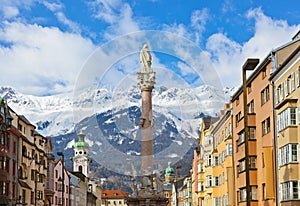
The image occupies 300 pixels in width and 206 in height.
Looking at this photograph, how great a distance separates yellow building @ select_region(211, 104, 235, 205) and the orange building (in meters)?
4.85

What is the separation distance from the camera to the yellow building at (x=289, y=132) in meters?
48.9

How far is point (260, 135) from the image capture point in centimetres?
6175

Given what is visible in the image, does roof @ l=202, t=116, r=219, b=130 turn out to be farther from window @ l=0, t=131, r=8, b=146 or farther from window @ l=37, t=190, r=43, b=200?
window @ l=0, t=131, r=8, b=146

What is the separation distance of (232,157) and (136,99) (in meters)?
25.8

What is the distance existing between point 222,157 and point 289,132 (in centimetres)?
3565

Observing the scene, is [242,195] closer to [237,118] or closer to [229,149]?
[237,118]

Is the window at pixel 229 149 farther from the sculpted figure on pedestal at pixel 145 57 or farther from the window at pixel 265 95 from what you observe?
the window at pixel 265 95

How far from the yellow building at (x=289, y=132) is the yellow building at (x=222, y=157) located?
20.0 metres

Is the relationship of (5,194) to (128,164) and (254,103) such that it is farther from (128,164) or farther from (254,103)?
(254,103)

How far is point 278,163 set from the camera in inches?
2114

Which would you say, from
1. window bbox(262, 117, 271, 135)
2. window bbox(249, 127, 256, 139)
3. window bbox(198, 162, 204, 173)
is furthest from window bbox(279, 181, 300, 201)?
window bbox(198, 162, 204, 173)

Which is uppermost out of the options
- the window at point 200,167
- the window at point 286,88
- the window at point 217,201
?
the window at point 286,88

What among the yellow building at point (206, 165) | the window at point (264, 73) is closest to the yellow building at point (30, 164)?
the yellow building at point (206, 165)

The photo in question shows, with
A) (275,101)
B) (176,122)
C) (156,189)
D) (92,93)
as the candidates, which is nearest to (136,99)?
(176,122)
